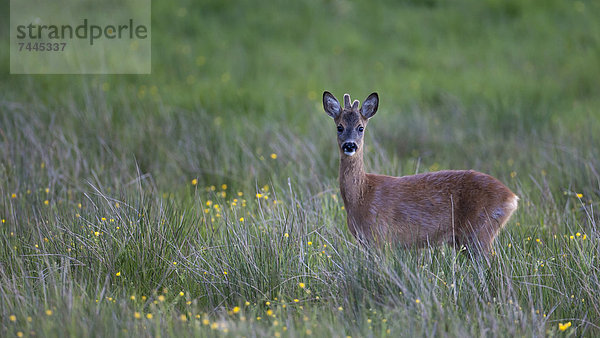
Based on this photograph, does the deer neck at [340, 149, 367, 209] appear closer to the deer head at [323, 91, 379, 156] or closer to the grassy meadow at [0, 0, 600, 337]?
the deer head at [323, 91, 379, 156]

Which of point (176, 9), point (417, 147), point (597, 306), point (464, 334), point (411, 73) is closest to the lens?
point (464, 334)

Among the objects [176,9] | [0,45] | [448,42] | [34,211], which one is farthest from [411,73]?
[34,211]

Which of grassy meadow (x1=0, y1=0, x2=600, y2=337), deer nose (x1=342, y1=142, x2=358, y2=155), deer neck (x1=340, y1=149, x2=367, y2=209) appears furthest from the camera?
deer neck (x1=340, y1=149, x2=367, y2=209)

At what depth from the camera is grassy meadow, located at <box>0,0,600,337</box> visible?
4746 mm

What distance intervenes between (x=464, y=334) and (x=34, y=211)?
156 inches

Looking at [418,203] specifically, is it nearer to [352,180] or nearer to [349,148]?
[352,180]

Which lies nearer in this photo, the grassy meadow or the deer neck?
the grassy meadow

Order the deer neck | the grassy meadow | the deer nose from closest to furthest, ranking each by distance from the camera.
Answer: the grassy meadow
the deer nose
the deer neck

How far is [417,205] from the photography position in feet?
19.3

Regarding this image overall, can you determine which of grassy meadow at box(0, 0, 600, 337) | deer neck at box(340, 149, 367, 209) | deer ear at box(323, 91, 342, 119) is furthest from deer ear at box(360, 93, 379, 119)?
grassy meadow at box(0, 0, 600, 337)

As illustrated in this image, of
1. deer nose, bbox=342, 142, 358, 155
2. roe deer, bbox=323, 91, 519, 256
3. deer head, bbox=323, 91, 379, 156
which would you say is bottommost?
roe deer, bbox=323, 91, 519, 256

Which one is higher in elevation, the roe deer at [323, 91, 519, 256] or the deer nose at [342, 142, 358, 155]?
the deer nose at [342, 142, 358, 155]

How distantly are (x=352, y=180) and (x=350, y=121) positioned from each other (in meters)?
0.50

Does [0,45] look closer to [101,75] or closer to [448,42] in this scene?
[101,75]
